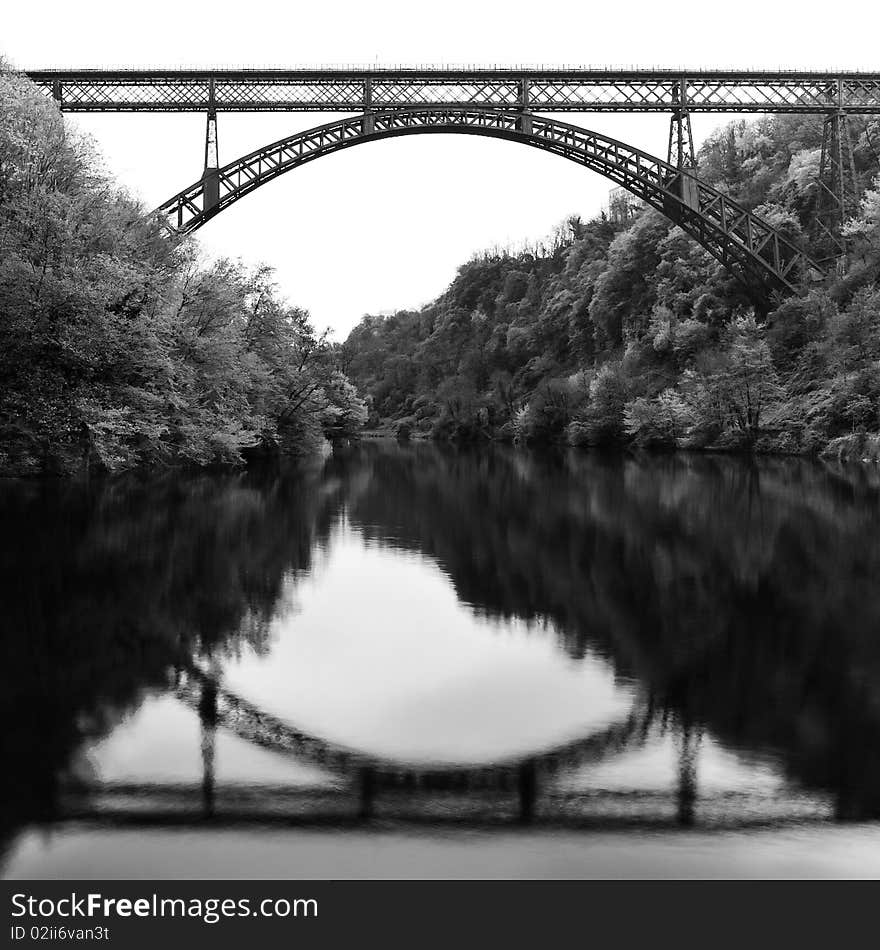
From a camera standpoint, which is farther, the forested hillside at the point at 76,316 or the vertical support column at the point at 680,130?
the vertical support column at the point at 680,130

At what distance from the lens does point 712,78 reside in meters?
51.2

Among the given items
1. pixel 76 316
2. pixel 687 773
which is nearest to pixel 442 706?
pixel 687 773

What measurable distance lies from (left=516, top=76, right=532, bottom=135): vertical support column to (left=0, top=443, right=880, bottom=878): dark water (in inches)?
1408

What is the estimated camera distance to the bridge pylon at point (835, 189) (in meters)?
56.6

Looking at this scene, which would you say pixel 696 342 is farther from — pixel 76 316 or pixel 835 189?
pixel 76 316

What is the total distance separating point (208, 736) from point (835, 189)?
6316 centimetres

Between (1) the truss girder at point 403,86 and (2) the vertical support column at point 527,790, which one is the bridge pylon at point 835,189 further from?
(2) the vertical support column at point 527,790

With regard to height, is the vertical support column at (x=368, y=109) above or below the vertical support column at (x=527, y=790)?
above

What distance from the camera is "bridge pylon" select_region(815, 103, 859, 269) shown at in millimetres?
56625

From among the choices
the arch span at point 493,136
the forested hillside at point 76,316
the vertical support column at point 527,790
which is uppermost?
the arch span at point 493,136

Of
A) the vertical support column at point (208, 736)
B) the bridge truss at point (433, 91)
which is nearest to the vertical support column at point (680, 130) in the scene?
the bridge truss at point (433, 91)

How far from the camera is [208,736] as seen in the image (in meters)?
8.38

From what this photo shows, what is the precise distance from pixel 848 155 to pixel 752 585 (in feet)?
177
